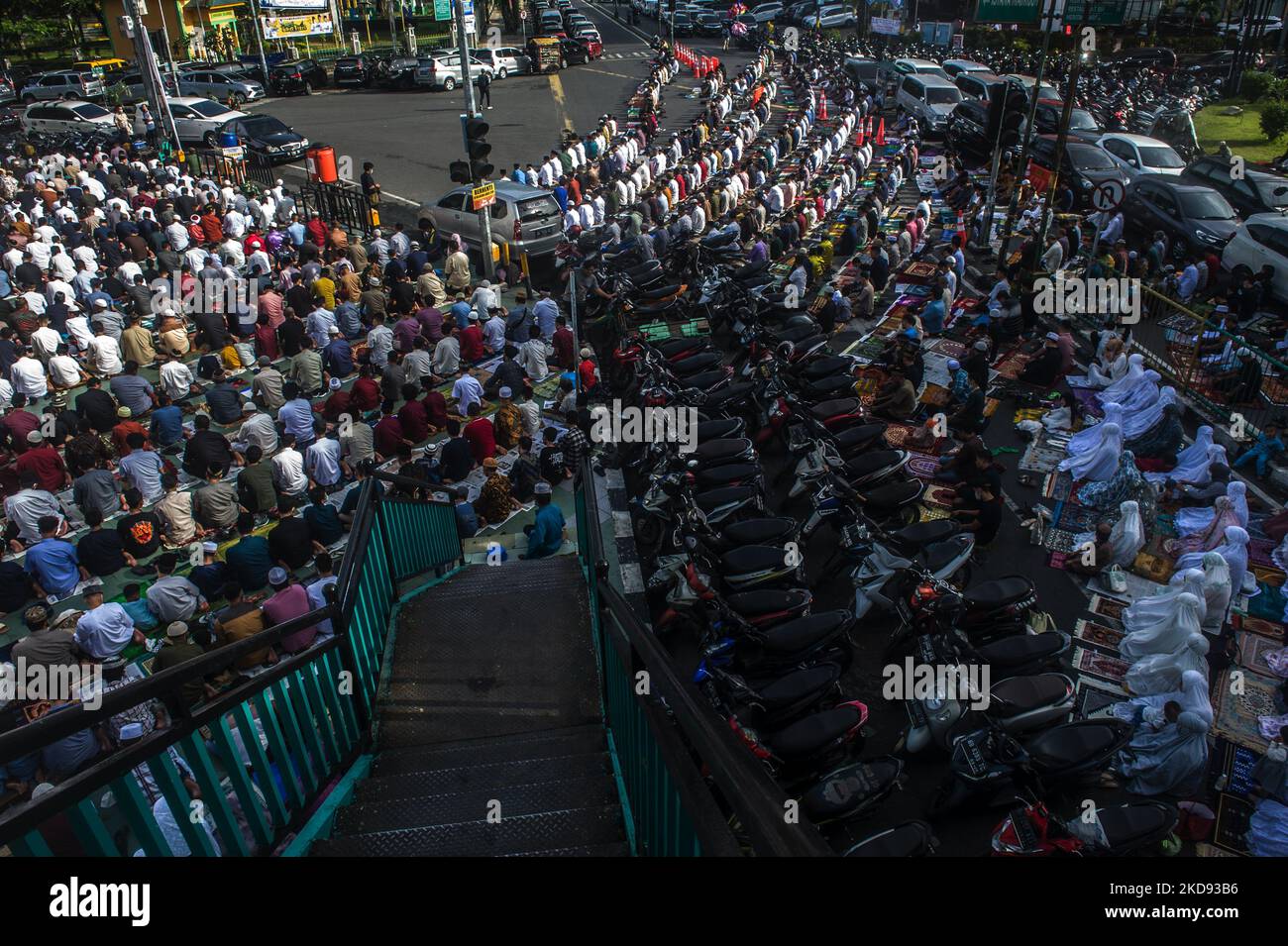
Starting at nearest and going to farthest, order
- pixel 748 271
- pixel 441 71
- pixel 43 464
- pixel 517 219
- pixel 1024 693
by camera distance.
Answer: pixel 1024 693 < pixel 43 464 < pixel 748 271 < pixel 517 219 < pixel 441 71

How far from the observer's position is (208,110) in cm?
3167

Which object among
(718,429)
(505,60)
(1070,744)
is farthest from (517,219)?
(505,60)

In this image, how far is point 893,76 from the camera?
121 feet

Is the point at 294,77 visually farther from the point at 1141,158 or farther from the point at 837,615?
the point at 837,615

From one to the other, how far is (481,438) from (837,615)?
19.8 ft

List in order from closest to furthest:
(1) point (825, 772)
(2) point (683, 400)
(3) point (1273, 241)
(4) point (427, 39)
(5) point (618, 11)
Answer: (1) point (825, 772) → (2) point (683, 400) → (3) point (1273, 241) → (4) point (427, 39) → (5) point (618, 11)

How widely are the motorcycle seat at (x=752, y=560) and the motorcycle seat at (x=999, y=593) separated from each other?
1.99m

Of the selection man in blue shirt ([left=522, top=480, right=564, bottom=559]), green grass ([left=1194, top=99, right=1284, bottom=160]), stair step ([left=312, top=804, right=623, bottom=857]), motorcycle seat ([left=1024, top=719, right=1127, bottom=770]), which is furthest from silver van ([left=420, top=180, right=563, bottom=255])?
green grass ([left=1194, top=99, right=1284, bottom=160])

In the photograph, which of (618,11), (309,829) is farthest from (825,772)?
(618,11)

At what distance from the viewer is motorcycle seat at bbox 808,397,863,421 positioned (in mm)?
12531

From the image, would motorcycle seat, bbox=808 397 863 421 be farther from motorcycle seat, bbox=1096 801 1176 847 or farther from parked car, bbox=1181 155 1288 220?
parked car, bbox=1181 155 1288 220
